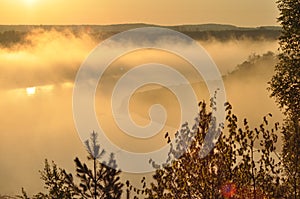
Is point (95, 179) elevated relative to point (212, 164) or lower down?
elevated

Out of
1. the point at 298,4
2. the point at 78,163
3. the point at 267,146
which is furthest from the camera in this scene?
the point at 298,4

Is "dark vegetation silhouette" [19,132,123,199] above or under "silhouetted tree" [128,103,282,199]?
above

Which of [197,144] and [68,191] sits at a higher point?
[68,191]

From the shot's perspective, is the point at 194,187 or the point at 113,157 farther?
the point at 113,157

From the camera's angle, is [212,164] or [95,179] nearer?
[212,164]

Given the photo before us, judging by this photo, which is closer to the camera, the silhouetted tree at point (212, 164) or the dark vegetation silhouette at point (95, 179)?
the silhouetted tree at point (212, 164)

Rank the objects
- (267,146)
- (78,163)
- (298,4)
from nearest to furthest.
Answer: (267,146), (78,163), (298,4)

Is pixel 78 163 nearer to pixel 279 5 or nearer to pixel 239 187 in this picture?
pixel 239 187

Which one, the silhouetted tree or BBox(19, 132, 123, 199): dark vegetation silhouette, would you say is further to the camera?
BBox(19, 132, 123, 199): dark vegetation silhouette

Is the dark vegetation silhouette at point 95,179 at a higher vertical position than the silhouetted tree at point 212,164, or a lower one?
higher

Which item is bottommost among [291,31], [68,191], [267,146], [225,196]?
[225,196]

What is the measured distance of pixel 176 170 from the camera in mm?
21328

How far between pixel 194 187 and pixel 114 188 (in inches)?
388

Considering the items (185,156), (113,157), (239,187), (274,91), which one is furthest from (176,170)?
(274,91)
